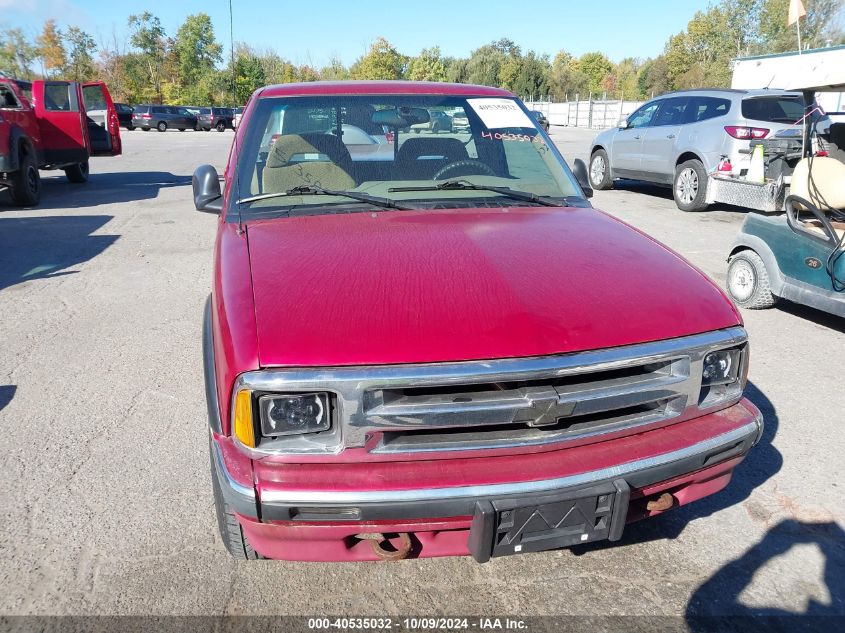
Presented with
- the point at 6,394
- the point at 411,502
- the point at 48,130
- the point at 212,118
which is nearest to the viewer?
the point at 411,502

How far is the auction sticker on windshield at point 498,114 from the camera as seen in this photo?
370 centimetres

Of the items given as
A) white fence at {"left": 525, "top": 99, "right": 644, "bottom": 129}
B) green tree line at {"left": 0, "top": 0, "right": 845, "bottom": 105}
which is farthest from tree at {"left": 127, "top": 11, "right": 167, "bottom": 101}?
white fence at {"left": 525, "top": 99, "right": 644, "bottom": 129}


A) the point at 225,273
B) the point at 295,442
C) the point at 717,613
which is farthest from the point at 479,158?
the point at 717,613

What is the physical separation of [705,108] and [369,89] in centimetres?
849

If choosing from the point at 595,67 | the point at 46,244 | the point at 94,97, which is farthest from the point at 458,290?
the point at 595,67

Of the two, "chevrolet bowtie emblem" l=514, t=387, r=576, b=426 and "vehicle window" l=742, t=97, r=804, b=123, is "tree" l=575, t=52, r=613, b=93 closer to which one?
"vehicle window" l=742, t=97, r=804, b=123

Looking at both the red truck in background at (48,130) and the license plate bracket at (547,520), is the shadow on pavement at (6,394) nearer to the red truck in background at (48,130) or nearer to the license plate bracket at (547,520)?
the license plate bracket at (547,520)

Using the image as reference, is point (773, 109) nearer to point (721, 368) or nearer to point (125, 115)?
point (721, 368)

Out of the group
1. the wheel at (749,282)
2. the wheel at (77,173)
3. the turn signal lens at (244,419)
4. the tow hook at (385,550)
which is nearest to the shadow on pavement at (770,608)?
the tow hook at (385,550)

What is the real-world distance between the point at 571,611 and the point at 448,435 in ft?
2.81

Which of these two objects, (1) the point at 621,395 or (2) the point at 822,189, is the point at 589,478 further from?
(2) the point at 822,189

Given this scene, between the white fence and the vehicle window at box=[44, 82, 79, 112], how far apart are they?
30421 millimetres

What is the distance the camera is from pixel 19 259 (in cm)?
753

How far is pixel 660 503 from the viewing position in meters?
2.25
